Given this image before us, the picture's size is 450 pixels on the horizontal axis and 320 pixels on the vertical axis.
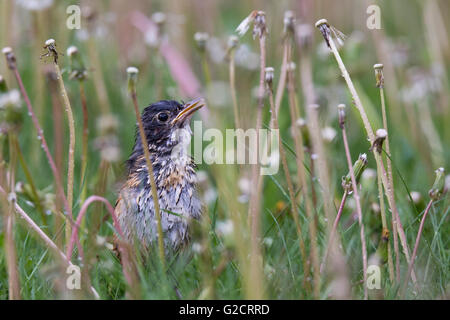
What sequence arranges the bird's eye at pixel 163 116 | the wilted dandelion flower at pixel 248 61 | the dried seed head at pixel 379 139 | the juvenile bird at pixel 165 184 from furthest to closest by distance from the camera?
the wilted dandelion flower at pixel 248 61 → the bird's eye at pixel 163 116 → the juvenile bird at pixel 165 184 → the dried seed head at pixel 379 139

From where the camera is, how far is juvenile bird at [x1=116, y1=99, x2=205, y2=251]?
3.30 m

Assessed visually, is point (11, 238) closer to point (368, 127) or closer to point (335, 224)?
point (335, 224)

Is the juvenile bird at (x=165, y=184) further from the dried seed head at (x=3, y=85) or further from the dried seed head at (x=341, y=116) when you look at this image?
the dried seed head at (x=341, y=116)

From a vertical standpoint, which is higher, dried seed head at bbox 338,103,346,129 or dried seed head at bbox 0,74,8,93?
dried seed head at bbox 0,74,8,93

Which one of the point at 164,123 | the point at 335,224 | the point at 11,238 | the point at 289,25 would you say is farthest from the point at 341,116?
the point at 164,123

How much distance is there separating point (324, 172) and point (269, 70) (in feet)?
1.53

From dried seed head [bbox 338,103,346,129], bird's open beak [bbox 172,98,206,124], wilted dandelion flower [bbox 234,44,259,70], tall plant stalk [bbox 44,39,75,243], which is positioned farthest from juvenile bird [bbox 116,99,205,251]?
wilted dandelion flower [bbox 234,44,259,70]

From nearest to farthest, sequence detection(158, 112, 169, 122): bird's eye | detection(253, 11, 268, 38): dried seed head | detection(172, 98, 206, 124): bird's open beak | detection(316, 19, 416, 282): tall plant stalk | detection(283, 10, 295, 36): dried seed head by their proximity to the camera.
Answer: detection(316, 19, 416, 282): tall plant stalk → detection(253, 11, 268, 38): dried seed head → detection(283, 10, 295, 36): dried seed head → detection(172, 98, 206, 124): bird's open beak → detection(158, 112, 169, 122): bird's eye

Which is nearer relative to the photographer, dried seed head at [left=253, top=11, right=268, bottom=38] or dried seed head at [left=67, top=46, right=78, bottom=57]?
dried seed head at [left=253, top=11, right=268, bottom=38]

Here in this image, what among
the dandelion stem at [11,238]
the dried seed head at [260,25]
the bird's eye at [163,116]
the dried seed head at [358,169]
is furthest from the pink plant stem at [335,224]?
the bird's eye at [163,116]

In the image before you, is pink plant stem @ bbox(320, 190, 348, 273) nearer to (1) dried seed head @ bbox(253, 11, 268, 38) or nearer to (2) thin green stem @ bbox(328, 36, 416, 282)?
(2) thin green stem @ bbox(328, 36, 416, 282)

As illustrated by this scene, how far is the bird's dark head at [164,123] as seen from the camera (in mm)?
3863

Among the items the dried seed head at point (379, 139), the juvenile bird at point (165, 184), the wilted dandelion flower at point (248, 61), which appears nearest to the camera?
the dried seed head at point (379, 139)

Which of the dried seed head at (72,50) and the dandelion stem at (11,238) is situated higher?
the dried seed head at (72,50)
